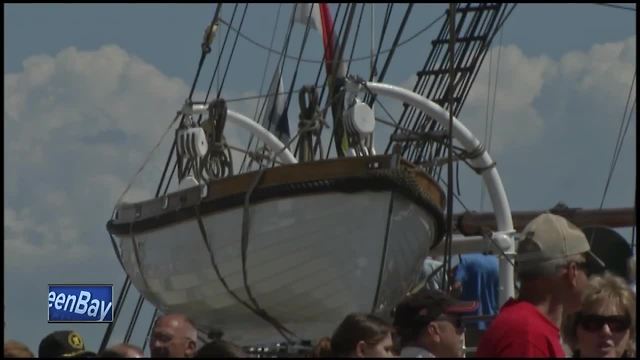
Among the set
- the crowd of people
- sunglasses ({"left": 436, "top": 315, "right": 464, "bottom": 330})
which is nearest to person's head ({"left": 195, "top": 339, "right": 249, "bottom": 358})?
the crowd of people

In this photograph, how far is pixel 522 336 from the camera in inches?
229

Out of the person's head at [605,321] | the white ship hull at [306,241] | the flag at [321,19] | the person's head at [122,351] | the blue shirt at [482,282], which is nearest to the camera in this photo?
the person's head at [122,351]

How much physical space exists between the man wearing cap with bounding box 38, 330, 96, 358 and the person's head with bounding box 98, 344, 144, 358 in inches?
48.7

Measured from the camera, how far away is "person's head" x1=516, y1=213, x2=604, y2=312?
20.2 ft

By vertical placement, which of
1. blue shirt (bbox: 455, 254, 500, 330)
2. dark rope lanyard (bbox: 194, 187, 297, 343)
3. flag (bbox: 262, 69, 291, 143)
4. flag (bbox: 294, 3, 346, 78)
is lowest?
dark rope lanyard (bbox: 194, 187, 297, 343)

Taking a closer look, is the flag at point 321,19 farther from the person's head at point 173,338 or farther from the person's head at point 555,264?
the person's head at point 555,264

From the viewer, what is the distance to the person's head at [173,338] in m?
7.18

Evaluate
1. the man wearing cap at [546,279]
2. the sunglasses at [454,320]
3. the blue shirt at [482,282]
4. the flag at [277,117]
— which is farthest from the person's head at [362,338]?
the flag at [277,117]

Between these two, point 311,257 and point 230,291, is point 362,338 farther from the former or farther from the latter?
point 230,291

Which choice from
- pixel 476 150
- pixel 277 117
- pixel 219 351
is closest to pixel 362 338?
pixel 219 351

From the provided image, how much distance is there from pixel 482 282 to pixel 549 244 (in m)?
6.31

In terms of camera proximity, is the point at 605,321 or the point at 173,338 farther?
the point at 173,338
